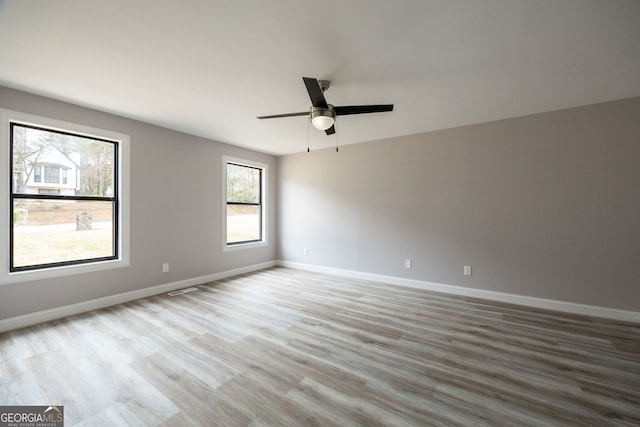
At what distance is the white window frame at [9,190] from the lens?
8.63ft

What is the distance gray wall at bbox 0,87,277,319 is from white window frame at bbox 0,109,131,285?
0.06 meters

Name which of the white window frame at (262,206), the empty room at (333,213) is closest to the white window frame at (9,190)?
the empty room at (333,213)

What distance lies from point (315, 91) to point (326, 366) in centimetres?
225

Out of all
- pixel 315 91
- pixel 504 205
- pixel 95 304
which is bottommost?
pixel 95 304

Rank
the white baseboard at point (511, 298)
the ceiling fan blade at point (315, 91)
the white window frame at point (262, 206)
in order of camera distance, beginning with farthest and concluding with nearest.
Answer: the white window frame at point (262, 206) < the white baseboard at point (511, 298) < the ceiling fan blade at point (315, 91)

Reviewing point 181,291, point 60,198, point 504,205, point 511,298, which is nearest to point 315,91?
point 504,205

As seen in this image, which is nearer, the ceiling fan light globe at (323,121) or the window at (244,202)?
the ceiling fan light globe at (323,121)

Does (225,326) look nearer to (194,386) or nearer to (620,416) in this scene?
(194,386)

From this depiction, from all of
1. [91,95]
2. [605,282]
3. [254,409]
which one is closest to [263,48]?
[91,95]

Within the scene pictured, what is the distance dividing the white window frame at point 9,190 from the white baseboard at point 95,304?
39cm

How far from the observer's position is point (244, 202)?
5.28 m

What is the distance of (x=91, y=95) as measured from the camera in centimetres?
285

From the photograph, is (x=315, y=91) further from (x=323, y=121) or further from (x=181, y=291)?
(x=181, y=291)
